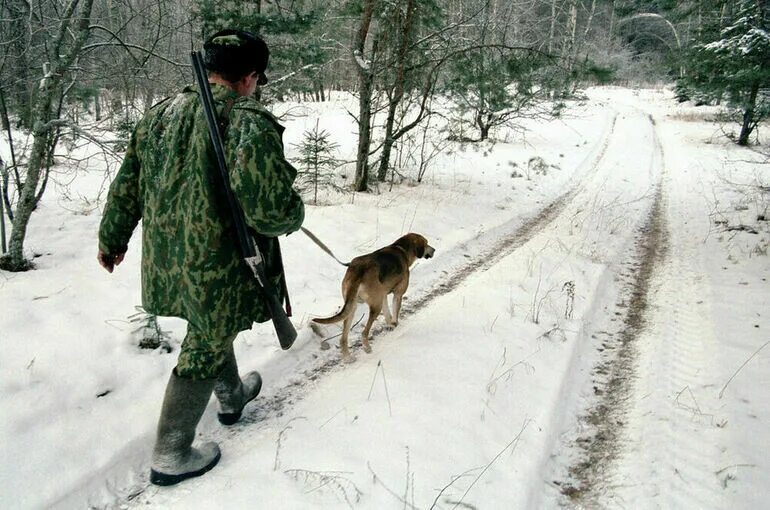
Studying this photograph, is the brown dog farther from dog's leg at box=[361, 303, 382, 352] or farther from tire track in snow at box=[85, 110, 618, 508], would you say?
tire track in snow at box=[85, 110, 618, 508]

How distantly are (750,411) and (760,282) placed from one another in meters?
3.56

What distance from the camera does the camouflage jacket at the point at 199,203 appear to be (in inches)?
80.2

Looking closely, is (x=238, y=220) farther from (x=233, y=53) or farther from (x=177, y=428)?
(x=177, y=428)

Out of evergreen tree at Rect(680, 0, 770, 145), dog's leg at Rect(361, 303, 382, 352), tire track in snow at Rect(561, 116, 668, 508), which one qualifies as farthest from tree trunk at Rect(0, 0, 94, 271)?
evergreen tree at Rect(680, 0, 770, 145)

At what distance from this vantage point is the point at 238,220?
2170mm

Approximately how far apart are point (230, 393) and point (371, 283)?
1.45 meters

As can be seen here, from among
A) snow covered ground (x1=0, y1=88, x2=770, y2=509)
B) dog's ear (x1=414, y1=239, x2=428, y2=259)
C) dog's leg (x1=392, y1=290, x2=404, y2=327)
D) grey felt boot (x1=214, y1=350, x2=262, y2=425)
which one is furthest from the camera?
dog's ear (x1=414, y1=239, x2=428, y2=259)

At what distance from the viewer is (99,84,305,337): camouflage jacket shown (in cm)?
204

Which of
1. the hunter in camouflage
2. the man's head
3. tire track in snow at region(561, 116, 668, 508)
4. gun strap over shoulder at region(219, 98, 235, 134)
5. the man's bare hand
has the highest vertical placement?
the man's head

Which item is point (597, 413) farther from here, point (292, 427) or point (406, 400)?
point (292, 427)

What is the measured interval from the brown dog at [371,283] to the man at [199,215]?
1.27 meters

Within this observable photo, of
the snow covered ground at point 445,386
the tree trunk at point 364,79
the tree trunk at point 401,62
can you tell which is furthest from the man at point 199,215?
the tree trunk at point 401,62

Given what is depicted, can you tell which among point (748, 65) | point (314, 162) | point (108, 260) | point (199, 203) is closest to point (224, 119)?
point (199, 203)

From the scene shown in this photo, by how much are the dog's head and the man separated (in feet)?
7.17
